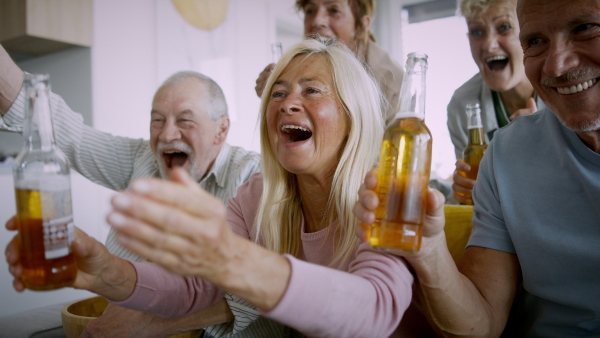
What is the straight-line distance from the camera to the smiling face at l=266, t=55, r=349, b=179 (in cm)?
124

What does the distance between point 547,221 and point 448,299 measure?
0.33 m

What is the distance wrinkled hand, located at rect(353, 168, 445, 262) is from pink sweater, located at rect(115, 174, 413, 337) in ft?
0.22

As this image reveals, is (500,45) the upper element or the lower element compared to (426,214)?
upper

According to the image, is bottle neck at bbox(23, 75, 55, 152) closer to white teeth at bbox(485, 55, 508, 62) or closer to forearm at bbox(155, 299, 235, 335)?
forearm at bbox(155, 299, 235, 335)

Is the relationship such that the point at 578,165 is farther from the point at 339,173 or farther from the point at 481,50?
→ the point at 481,50

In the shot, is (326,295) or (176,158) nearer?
(326,295)

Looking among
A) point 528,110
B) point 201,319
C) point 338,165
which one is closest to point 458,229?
point 338,165

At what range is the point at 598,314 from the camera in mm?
1007

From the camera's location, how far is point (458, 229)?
138 centimetres

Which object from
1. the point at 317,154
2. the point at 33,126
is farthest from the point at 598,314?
the point at 33,126

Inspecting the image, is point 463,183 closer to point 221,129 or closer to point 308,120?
point 308,120

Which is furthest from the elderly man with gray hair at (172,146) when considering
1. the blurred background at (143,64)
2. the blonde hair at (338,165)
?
the blonde hair at (338,165)

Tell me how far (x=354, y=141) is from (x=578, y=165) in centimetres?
51

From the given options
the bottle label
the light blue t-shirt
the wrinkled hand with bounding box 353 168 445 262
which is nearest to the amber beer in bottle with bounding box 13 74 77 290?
the bottle label
